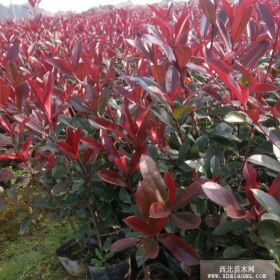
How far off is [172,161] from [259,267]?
487 millimetres

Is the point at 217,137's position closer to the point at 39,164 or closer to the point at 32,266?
the point at 39,164

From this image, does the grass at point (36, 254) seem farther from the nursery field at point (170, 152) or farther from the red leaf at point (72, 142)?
the red leaf at point (72, 142)

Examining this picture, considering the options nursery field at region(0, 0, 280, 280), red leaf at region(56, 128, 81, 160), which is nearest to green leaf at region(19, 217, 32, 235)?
nursery field at region(0, 0, 280, 280)

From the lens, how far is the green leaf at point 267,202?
1.04 meters

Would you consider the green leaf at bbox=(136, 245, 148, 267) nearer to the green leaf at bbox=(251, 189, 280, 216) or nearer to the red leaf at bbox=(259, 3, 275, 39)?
the green leaf at bbox=(251, 189, 280, 216)

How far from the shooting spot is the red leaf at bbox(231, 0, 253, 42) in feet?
4.43

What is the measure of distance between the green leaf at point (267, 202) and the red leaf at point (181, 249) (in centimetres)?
27

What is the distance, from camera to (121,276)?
1.81 meters

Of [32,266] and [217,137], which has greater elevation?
[217,137]

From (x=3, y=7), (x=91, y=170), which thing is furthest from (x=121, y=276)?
(x=3, y=7)

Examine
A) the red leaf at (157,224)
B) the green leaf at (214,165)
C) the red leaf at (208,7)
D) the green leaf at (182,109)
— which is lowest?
the red leaf at (157,224)

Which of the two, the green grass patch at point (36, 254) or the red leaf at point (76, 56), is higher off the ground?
the red leaf at point (76, 56)

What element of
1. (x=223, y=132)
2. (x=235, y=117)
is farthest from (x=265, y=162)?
(x=223, y=132)

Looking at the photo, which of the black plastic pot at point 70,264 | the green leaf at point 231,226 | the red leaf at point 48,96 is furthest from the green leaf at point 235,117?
the black plastic pot at point 70,264
